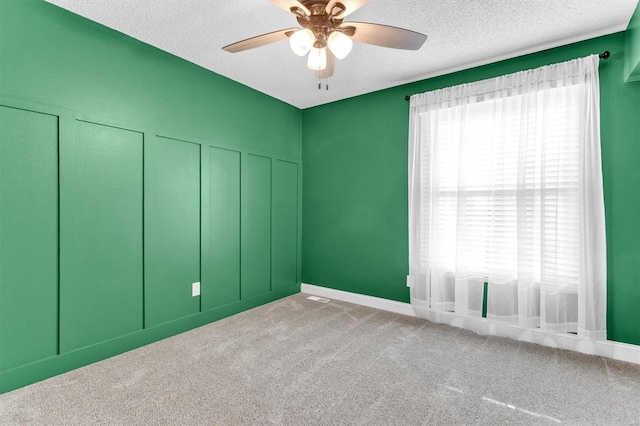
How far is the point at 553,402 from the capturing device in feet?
6.13

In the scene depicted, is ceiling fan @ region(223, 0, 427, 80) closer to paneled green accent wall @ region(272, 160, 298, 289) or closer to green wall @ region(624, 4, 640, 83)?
green wall @ region(624, 4, 640, 83)

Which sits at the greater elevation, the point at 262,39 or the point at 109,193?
the point at 262,39

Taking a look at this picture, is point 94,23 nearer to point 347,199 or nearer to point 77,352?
point 77,352

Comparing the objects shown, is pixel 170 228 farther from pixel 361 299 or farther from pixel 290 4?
pixel 361 299

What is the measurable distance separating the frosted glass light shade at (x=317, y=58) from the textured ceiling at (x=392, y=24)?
1.60 ft

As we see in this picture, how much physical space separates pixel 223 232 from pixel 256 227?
1.53ft

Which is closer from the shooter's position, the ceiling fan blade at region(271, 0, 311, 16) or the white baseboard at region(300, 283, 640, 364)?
the ceiling fan blade at region(271, 0, 311, 16)

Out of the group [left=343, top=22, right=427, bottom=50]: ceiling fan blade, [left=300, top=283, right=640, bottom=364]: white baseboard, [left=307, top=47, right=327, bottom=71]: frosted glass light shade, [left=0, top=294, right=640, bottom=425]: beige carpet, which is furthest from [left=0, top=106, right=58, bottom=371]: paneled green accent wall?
[left=300, top=283, right=640, bottom=364]: white baseboard

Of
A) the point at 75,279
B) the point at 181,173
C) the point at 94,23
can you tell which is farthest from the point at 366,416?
the point at 94,23

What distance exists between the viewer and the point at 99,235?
2.34 m

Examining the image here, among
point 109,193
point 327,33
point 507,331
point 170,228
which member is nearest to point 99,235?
point 109,193

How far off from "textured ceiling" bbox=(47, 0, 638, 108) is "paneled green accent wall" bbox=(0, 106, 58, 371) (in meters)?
0.92

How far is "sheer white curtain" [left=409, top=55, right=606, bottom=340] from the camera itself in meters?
2.38

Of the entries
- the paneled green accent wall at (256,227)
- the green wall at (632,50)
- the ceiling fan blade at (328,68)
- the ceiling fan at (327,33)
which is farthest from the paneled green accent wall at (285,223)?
the green wall at (632,50)
